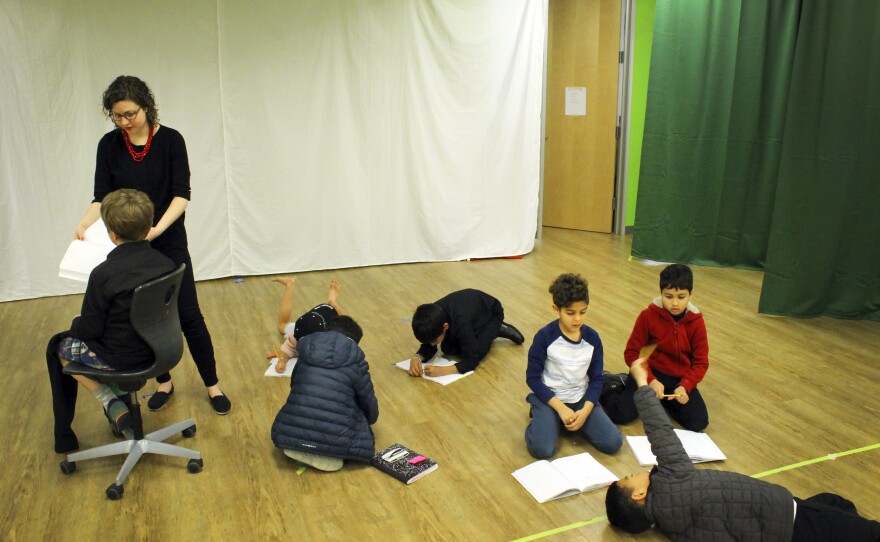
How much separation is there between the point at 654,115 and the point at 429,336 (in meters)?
3.18

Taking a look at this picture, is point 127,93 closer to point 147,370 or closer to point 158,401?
point 147,370

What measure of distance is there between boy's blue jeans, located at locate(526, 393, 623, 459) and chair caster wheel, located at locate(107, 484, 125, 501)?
4.97 ft

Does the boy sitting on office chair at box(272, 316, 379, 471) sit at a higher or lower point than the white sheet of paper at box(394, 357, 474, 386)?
higher

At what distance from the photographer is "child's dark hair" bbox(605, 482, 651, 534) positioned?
7.43ft

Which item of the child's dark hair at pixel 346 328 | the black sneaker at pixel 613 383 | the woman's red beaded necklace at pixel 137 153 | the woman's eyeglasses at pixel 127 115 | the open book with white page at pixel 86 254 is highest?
the woman's eyeglasses at pixel 127 115

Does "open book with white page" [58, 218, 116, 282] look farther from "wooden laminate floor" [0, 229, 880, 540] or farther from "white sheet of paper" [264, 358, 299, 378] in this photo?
"white sheet of paper" [264, 358, 299, 378]

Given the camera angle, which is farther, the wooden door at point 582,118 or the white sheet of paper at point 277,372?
the wooden door at point 582,118

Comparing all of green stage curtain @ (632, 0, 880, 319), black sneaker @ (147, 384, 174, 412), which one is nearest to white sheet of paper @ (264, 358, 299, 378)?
black sneaker @ (147, 384, 174, 412)

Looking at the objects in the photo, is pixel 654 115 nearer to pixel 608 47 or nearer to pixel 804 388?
pixel 608 47

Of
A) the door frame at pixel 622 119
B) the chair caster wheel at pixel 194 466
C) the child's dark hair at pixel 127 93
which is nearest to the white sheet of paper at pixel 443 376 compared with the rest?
the chair caster wheel at pixel 194 466

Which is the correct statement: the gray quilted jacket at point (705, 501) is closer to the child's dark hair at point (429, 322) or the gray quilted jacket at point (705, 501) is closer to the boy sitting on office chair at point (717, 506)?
the boy sitting on office chair at point (717, 506)

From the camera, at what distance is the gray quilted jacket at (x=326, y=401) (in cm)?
262

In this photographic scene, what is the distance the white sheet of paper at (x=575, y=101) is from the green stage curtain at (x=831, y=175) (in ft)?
8.90

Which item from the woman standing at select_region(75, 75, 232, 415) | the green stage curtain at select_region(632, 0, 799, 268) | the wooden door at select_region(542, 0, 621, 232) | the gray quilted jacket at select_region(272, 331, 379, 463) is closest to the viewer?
the gray quilted jacket at select_region(272, 331, 379, 463)
